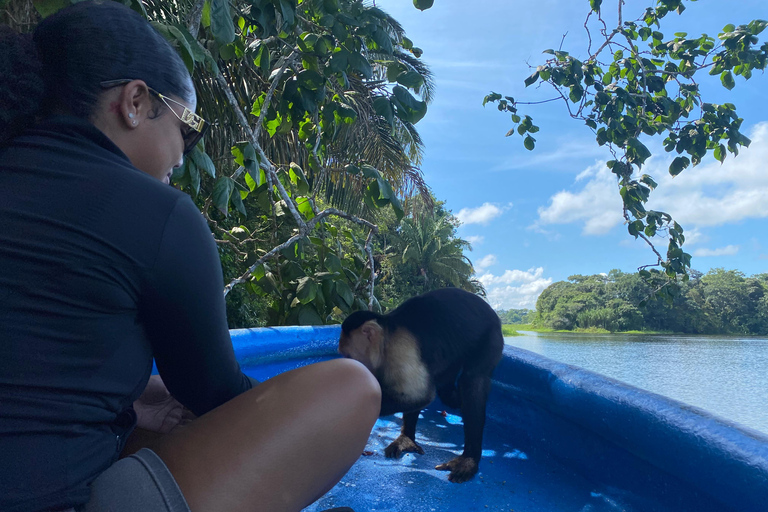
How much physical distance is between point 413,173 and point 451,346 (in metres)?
7.14

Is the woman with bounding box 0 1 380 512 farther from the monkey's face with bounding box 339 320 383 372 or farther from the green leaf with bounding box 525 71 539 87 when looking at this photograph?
the green leaf with bounding box 525 71 539 87

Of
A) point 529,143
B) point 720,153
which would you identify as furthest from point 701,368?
point 529,143

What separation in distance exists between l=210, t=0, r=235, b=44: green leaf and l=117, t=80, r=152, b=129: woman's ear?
0.91 meters

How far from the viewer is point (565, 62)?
10.7 ft

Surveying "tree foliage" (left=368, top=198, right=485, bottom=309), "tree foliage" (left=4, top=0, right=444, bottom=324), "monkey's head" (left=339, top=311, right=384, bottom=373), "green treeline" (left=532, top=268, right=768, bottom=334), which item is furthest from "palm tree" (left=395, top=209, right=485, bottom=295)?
"monkey's head" (left=339, top=311, right=384, bottom=373)

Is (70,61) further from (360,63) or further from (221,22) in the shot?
(360,63)

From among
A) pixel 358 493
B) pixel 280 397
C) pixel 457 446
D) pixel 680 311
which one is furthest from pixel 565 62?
pixel 680 311

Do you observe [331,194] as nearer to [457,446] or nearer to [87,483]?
[457,446]

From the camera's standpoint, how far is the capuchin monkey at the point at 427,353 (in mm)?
2240

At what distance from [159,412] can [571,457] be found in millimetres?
1713

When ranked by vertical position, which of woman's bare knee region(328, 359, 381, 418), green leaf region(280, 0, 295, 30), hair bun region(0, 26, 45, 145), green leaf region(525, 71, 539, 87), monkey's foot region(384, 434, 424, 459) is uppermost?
green leaf region(525, 71, 539, 87)

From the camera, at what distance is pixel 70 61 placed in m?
0.82

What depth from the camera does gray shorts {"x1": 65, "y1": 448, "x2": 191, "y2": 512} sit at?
2.26ft

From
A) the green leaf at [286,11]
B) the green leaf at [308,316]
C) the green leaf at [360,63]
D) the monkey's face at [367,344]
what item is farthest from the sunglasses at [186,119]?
the green leaf at [308,316]
